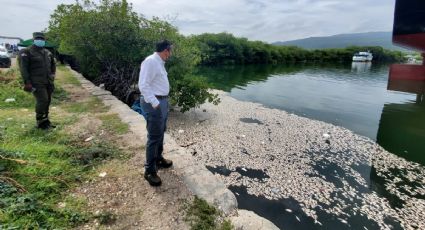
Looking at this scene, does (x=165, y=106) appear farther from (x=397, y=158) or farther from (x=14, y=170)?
(x=397, y=158)

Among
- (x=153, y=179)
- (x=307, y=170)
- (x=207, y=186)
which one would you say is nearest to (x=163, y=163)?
(x=153, y=179)

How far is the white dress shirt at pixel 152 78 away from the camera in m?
3.05

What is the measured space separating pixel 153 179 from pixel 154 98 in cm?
103

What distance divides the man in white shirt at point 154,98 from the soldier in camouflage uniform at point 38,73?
294cm

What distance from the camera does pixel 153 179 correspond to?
3283mm

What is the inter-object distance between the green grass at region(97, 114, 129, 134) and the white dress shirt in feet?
7.45

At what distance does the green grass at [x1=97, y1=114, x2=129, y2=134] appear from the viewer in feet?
17.1

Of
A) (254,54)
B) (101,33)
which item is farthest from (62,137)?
(254,54)

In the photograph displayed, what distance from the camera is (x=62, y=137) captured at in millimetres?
4602

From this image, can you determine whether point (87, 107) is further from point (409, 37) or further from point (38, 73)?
point (409, 37)

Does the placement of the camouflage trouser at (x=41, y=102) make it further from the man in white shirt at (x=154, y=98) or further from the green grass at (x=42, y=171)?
the man in white shirt at (x=154, y=98)

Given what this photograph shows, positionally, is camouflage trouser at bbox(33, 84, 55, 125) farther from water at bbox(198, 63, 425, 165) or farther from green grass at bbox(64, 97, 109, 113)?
water at bbox(198, 63, 425, 165)

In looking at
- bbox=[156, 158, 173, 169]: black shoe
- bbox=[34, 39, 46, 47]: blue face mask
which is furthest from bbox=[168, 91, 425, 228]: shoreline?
bbox=[34, 39, 46, 47]: blue face mask

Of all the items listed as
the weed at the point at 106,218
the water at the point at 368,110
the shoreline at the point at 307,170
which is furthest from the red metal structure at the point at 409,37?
the weed at the point at 106,218
